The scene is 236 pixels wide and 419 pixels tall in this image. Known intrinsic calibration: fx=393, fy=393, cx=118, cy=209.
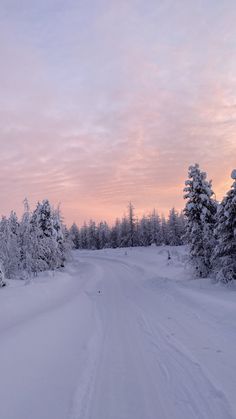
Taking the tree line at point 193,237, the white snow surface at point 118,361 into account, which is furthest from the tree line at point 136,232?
the white snow surface at point 118,361

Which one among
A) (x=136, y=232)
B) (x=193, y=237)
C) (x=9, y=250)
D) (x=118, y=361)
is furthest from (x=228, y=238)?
(x=136, y=232)

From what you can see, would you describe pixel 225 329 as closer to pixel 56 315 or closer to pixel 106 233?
pixel 56 315

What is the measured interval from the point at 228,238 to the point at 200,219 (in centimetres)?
575

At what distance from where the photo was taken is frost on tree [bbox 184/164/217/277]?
28.4 meters

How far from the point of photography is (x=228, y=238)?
77.4ft

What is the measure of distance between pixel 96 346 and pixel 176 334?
2360 millimetres

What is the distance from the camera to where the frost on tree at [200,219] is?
93.2ft

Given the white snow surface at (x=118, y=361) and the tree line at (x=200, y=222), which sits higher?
the tree line at (x=200, y=222)

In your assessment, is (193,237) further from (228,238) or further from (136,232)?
(136,232)

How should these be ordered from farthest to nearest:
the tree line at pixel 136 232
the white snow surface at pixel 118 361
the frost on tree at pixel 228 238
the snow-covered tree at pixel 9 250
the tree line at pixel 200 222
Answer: the tree line at pixel 136 232 → the snow-covered tree at pixel 9 250 → the tree line at pixel 200 222 → the frost on tree at pixel 228 238 → the white snow surface at pixel 118 361

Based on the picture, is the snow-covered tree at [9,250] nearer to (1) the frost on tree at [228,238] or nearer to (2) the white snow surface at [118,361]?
(2) the white snow surface at [118,361]

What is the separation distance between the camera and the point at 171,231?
329 ft

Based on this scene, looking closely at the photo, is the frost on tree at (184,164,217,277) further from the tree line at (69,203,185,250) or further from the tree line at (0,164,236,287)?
the tree line at (69,203,185,250)

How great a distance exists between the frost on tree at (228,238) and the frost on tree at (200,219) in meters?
4.13
